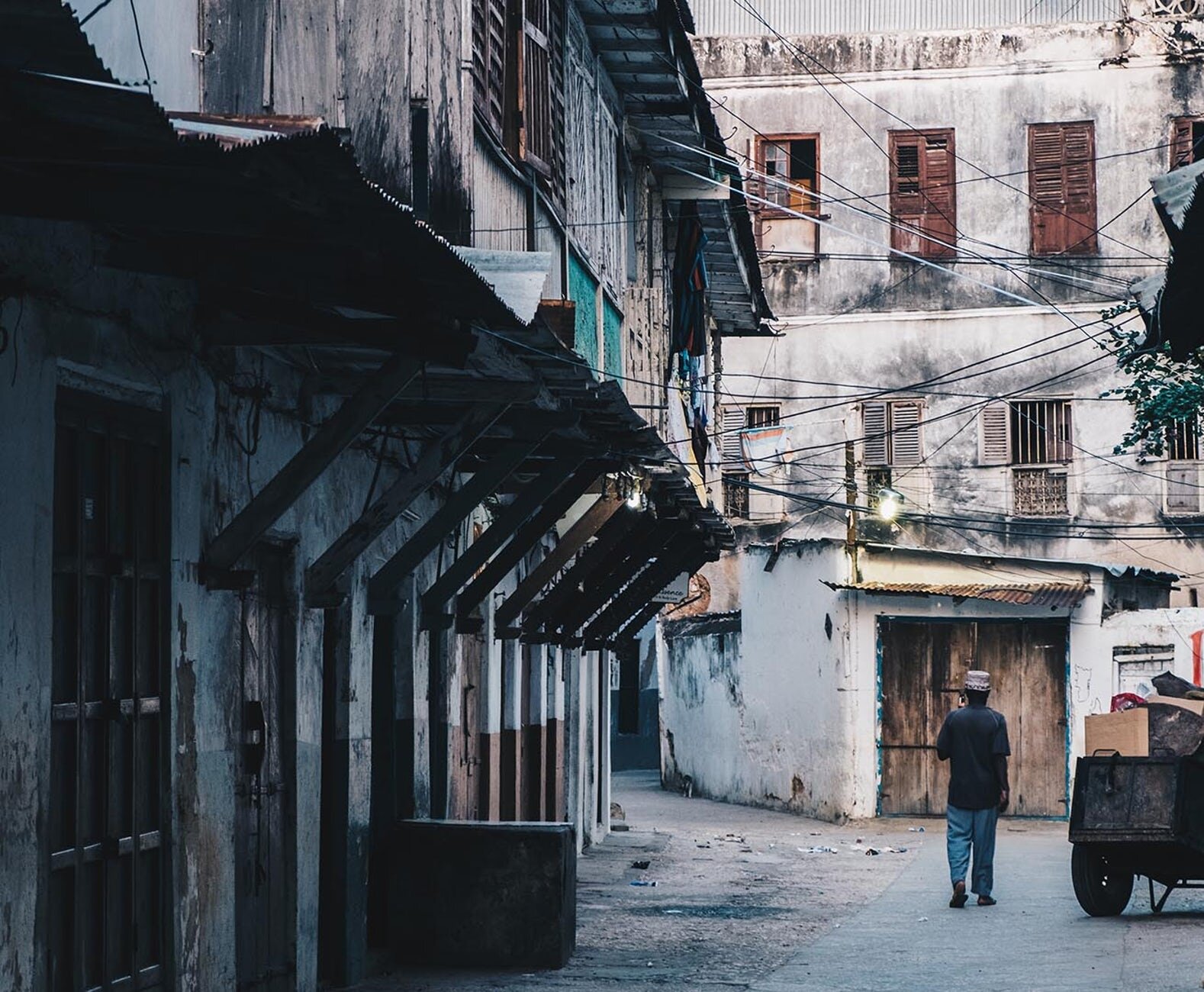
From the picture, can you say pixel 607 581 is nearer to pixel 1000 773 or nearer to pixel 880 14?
pixel 1000 773

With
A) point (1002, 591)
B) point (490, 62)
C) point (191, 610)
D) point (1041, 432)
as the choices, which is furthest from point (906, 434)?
point (191, 610)

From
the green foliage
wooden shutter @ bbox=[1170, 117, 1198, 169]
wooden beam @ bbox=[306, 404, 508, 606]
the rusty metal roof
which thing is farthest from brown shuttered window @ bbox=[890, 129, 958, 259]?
wooden beam @ bbox=[306, 404, 508, 606]

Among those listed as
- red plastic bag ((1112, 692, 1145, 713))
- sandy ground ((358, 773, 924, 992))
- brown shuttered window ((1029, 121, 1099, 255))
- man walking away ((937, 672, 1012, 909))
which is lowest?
sandy ground ((358, 773, 924, 992))

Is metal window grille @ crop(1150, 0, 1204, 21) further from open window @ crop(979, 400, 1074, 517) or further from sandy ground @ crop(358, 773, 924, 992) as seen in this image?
sandy ground @ crop(358, 773, 924, 992)

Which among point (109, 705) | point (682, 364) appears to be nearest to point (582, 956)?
point (109, 705)

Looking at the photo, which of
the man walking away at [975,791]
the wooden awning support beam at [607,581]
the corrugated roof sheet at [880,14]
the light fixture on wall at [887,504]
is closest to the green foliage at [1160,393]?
the man walking away at [975,791]

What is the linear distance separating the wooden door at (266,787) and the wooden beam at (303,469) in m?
0.67

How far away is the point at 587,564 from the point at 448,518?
5523mm

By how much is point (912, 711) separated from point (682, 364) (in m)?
7.04

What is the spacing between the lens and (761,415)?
31359 millimetres

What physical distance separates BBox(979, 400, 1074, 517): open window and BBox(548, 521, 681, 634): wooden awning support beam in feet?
43.1

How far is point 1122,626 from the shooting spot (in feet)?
80.1

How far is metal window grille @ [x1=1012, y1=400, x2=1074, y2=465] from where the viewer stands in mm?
30125

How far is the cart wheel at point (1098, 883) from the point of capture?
13727 millimetres
